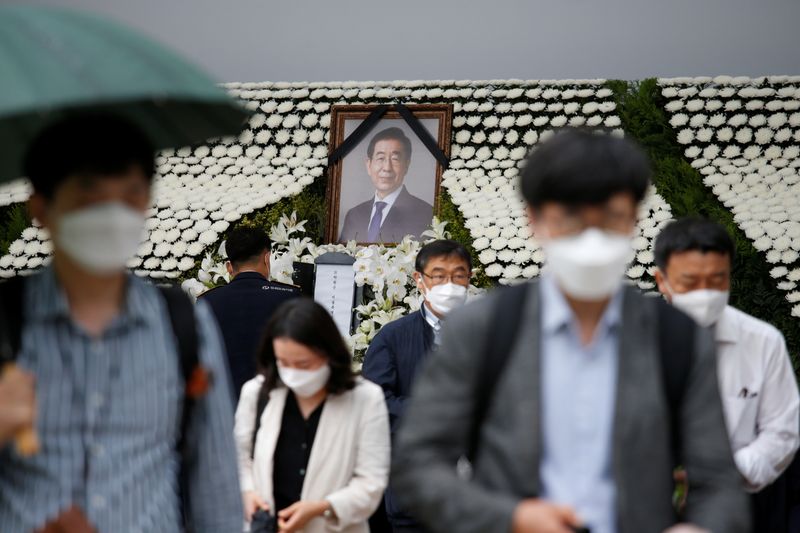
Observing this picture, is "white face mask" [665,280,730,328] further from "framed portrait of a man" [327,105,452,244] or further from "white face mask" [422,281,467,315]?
"framed portrait of a man" [327,105,452,244]

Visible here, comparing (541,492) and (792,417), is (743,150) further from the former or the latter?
(541,492)

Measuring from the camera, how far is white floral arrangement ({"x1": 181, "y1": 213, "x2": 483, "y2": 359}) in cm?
716

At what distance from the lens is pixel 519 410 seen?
183 centimetres

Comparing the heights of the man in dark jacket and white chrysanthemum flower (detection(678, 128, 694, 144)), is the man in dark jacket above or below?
below

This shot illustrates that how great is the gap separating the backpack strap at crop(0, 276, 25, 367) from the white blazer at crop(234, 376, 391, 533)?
186cm

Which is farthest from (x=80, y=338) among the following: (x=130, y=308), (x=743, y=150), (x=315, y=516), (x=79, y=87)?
(x=743, y=150)

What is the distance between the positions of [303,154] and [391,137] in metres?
0.85

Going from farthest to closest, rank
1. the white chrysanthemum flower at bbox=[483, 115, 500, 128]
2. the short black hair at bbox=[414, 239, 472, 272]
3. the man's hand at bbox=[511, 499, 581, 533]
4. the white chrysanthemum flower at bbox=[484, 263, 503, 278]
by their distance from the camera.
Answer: the white chrysanthemum flower at bbox=[483, 115, 500, 128] → the white chrysanthemum flower at bbox=[484, 263, 503, 278] → the short black hair at bbox=[414, 239, 472, 272] → the man's hand at bbox=[511, 499, 581, 533]

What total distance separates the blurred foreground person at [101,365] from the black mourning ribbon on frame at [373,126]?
23.3 feet

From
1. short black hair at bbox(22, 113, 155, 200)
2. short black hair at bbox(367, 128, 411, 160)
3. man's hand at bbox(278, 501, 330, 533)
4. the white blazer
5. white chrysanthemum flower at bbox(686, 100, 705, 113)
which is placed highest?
white chrysanthemum flower at bbox(686, 100, 705, 113)

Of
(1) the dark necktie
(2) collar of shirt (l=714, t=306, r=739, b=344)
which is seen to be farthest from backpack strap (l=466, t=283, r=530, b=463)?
(1) the dark necktie

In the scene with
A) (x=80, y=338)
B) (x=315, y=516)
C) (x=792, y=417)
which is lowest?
(x=315, y=516)

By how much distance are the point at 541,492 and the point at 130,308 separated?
2.92 feet

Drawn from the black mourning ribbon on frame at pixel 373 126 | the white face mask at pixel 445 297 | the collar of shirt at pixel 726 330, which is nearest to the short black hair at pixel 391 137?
the black mourning ribbon on frame at pixel 373 126
